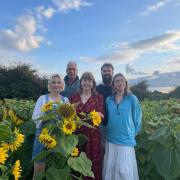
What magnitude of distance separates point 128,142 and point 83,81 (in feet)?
2.96

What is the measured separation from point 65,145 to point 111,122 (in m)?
1.03

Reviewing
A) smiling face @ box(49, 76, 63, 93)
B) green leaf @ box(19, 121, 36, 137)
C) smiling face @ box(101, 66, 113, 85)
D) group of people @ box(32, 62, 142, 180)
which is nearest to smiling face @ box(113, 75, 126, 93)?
group of people @ box(32, 62, 142, 180)

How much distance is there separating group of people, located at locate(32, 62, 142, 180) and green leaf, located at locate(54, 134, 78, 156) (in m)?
0.71

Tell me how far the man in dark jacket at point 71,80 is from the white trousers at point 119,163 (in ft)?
3.23

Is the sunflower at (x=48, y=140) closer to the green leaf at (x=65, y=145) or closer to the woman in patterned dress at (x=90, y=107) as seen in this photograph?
the green leaf at (x=65, y=145)

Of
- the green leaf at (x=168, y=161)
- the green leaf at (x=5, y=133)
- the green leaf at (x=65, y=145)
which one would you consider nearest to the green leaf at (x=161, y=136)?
the green leaf at (x=168, y=161)

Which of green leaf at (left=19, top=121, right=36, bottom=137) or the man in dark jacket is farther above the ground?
the man in dark jacket

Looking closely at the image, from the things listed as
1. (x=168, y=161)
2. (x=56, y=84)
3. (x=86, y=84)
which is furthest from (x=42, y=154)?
(x=168, y=161)

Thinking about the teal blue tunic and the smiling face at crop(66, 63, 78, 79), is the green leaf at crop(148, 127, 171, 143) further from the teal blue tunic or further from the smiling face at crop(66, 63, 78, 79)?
the smiling face at crop(66, 63, 78, 79)

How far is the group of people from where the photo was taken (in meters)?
4.78

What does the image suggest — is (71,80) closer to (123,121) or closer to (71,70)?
(71,70)

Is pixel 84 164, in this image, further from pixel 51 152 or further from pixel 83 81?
pixel 83 81

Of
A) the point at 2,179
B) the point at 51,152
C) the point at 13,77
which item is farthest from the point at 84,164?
the point at 13,77

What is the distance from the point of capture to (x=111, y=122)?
16.0 ft
